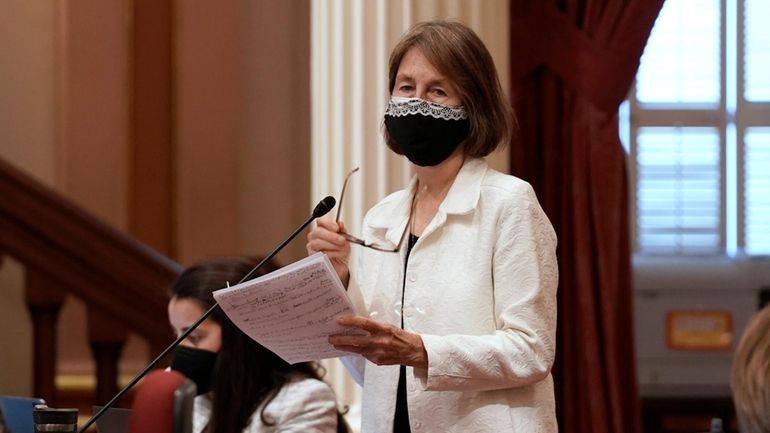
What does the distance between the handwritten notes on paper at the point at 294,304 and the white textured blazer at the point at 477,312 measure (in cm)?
19

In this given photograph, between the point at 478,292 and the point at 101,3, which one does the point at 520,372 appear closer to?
the point at 478,292

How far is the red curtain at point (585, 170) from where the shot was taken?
4430 millimetres

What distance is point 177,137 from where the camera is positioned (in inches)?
205

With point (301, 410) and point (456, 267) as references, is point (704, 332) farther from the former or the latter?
point (456, 267)

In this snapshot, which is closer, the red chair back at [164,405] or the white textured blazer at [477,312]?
the red chair back at [164,405]

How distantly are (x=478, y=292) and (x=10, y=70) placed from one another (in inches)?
133

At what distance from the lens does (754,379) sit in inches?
59.7

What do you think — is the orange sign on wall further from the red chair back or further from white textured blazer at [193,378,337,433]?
the red chair back

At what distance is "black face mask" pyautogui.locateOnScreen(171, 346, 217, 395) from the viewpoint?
292cm

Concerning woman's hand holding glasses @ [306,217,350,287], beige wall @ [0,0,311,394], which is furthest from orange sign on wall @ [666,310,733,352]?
woman's hand holding glasses @ [306,217,350,287]

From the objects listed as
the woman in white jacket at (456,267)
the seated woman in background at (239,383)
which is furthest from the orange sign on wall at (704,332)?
the woman in white jacket at (456,267)

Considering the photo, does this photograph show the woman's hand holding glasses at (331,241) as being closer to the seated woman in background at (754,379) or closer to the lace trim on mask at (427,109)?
the lace trim on mask at (427,109)

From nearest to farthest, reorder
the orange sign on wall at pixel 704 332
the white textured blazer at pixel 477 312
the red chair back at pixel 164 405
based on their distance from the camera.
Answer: the red chair back at pixel 164 405, the white textured blazer at pixel 477 312, the orange sign on wall at pixel 704 332

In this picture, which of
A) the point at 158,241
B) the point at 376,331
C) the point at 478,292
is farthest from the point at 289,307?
the point at 158,241
